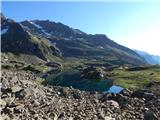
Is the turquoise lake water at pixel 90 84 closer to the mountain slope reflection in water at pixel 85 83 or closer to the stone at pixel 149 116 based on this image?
the mountain slope reflection in water at pixel 85 83

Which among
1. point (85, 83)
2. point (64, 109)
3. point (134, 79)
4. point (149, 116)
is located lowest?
point (85, 83)

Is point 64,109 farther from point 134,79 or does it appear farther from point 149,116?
point 134,79

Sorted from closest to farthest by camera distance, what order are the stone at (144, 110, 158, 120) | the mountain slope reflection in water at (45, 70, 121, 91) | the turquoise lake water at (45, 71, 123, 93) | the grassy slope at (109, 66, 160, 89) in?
1. the stone at (144, 110, 158, 120)
2. the turquoise lake water at (45, 71, 123, 93)
3. the mountain slope reflection in water at (45, 70, 121, 91)
4. the grassy slope at (109, 66, 160, 89)

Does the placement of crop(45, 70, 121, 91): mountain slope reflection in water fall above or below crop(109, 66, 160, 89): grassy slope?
below

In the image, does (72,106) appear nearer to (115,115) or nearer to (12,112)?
(115,115)

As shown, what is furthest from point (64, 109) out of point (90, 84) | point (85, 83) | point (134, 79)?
point (134, 79)

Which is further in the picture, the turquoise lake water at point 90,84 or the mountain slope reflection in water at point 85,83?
→ the mountain slope reflection in water at point 85,83

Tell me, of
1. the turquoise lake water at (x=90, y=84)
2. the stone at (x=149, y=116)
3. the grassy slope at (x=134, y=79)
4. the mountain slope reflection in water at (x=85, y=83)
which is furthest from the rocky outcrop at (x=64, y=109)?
the mountain slope reflection in water at (x=85, y=83)

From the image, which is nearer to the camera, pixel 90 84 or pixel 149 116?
pixel 149 116

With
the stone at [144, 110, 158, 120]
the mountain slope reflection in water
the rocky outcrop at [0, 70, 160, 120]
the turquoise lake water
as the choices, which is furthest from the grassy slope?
the stone at [144, 110, 158, 120]

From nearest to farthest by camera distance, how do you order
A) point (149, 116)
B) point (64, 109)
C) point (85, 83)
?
point (64, 109) → point (149, 116) → point (85, 83)

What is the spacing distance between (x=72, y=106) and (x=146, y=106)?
12.2 metres

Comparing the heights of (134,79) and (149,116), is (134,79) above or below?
below

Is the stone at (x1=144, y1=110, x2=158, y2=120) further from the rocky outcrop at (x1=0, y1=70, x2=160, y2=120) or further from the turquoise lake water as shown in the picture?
the turquoise lake water
